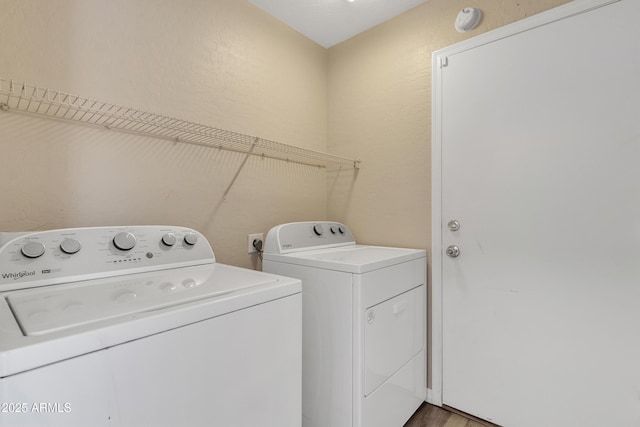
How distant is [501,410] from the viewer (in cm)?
154

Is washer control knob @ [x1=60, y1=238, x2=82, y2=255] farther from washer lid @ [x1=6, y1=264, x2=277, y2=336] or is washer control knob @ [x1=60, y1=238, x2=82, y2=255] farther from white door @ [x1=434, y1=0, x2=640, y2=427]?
white door @ [x1=434, y1=0, x2=640, y2=427]

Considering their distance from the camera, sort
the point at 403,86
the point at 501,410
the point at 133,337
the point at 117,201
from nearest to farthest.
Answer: the point at 133,337
the point at 117,201
the point at 501,410
the point at 403,86

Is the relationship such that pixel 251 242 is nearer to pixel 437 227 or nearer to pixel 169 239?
pixel 169 239

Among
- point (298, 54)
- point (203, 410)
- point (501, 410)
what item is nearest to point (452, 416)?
point (501, 410)

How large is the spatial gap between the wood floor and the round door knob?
85 cm

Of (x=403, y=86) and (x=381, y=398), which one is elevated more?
(x=403, y=86)

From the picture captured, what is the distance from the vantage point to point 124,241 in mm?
1115

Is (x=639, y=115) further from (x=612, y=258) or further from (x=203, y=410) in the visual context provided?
(x=203, y=410)

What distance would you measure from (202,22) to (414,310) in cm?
187

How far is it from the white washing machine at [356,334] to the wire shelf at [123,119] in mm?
541

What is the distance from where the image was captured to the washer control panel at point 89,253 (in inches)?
36.2

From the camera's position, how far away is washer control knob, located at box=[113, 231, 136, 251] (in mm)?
1101

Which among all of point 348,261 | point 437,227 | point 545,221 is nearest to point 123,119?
point 348,261

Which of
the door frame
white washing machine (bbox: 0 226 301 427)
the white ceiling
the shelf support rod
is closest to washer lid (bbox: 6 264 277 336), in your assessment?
white washing machine (bbox: 0 226 301 427)
